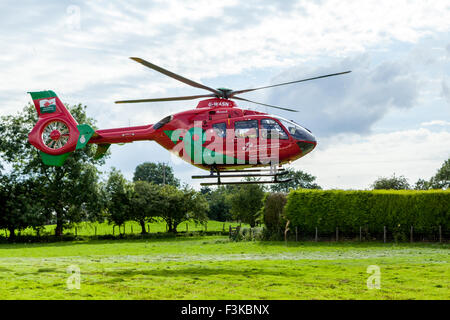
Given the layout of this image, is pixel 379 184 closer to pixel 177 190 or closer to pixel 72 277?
pixel 177 190

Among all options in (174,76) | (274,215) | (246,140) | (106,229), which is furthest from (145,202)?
(174,76)

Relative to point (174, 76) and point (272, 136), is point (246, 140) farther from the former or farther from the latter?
point (174, 76)

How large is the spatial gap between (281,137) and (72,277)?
29.0 feet

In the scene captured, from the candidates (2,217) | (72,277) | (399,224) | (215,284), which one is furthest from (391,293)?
(2,217)

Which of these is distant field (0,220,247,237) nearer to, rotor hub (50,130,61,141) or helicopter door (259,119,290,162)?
rotor hub (50,130,61,141)

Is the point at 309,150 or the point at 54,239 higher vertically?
the point at 309,150

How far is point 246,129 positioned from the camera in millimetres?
18719

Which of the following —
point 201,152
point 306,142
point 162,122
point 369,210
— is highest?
point 162,122

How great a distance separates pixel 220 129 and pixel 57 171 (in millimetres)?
34815

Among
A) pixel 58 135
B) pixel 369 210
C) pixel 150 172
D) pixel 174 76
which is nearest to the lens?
pixel 174 76

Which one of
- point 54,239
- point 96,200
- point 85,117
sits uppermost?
point 85,117

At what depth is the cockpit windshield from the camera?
1875 centimetres

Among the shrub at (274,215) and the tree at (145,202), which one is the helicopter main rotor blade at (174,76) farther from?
the tree at (145,202)

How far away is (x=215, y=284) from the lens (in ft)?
47.3
